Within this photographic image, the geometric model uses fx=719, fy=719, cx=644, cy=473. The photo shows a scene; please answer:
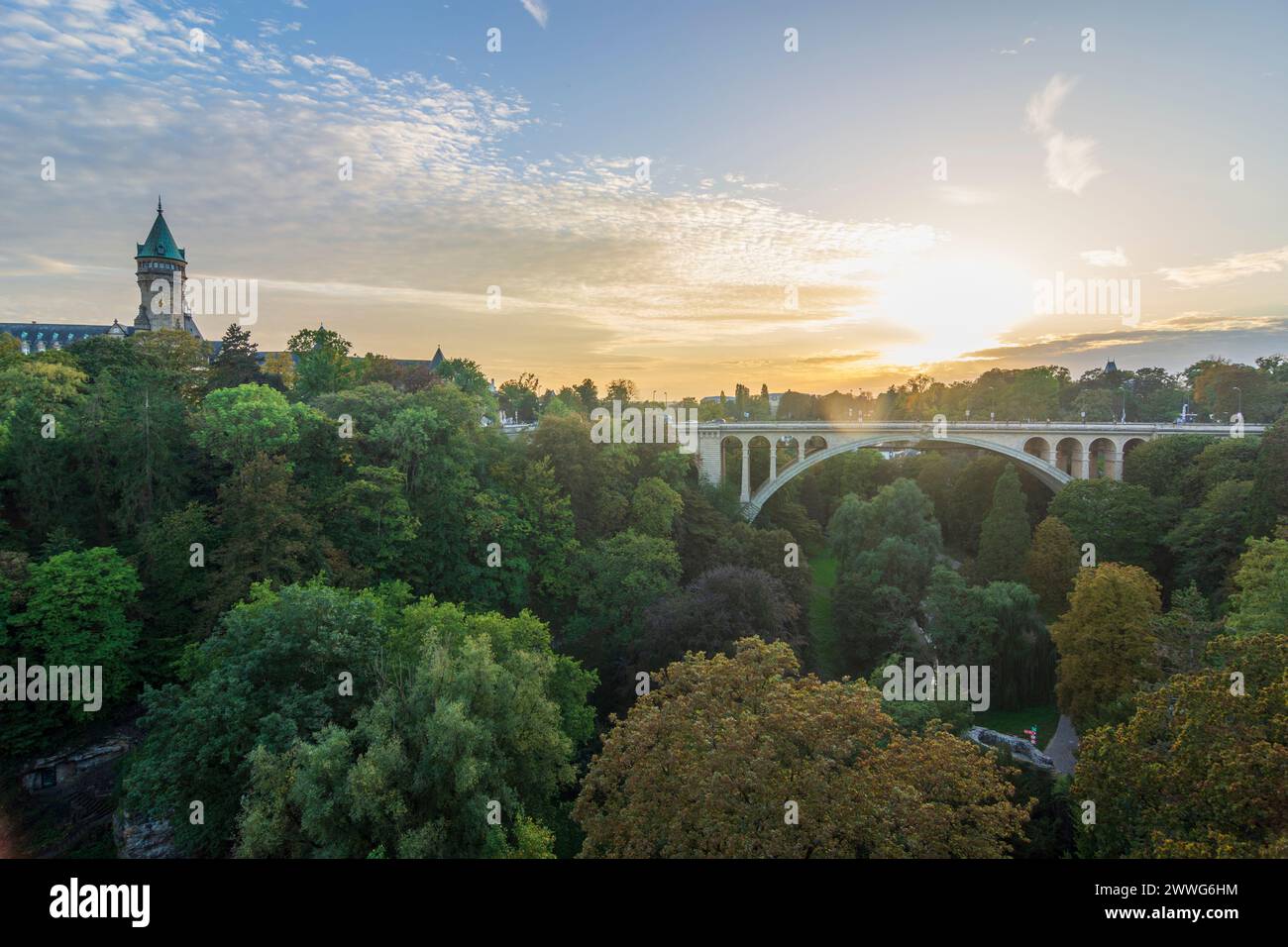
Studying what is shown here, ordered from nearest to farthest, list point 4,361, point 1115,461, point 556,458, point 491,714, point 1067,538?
1. point 491,714
2. point 4,361
3. point 556,458
4. point 1067,538
5. point 1115,461

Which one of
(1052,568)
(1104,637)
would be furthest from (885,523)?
(1104,637)

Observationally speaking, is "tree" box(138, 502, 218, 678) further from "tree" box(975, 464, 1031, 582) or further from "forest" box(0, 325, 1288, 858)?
"tree" box(975, 464, 1031, 582)

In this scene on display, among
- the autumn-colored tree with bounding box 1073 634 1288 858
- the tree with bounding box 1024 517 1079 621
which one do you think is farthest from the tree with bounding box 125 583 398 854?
the tree with bounding box 1024 517 1079 621

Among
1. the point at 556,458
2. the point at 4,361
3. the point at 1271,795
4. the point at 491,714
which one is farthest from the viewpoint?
the point at 556,458

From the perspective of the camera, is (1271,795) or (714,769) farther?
(714,769)

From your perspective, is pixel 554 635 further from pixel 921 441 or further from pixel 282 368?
pixel 921 441

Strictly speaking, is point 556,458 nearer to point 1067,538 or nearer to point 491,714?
point 491,714

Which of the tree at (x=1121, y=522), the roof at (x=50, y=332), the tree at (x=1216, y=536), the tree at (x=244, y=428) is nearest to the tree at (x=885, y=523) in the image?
the tree at (x=1121, y=522)

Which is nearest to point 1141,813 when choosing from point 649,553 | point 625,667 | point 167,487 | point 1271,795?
point 1271,795
